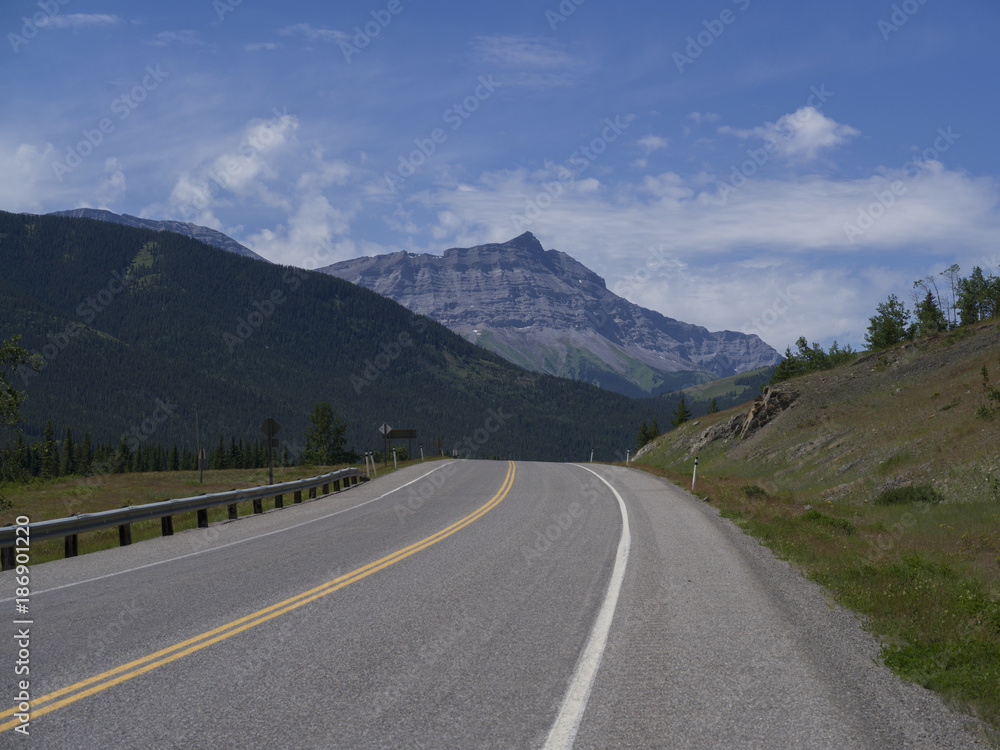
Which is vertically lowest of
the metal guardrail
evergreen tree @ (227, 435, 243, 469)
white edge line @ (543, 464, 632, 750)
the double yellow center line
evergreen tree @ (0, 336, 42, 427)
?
evergreen tree @ (227, 435, 243, 469)

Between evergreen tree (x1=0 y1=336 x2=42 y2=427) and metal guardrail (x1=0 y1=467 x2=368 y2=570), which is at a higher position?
evergreen tree (x1=0 y1=336 x2=42 y2=427)

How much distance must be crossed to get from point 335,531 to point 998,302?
79750 millimetres

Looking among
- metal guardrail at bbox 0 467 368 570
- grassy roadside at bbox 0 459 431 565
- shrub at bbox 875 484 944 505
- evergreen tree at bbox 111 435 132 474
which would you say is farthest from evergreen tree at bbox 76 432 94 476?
shrub at bbox 875 484 944 505

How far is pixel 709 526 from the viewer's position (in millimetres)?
15352

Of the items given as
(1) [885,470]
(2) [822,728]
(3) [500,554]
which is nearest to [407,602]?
(3) [500,554]

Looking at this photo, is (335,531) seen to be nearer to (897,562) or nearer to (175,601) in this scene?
(175,601)

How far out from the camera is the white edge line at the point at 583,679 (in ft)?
14.6

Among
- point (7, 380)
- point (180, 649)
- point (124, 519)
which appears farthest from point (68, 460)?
point (180, 649)

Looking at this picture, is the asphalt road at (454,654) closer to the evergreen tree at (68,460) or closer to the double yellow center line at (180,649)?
the double yellow center line at (180,649)

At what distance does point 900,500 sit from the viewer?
18.2 m

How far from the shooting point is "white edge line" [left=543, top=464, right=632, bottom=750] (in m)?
4.46

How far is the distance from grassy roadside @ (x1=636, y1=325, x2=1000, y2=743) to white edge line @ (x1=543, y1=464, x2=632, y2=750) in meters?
2.63

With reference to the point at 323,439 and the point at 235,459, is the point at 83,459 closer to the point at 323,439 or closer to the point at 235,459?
the point at 235,459

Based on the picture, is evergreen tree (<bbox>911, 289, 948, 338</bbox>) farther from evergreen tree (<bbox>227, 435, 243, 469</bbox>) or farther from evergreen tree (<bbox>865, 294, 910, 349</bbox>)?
evergreen tree (<bbox>227, 435, 243, 469</bbox>)
